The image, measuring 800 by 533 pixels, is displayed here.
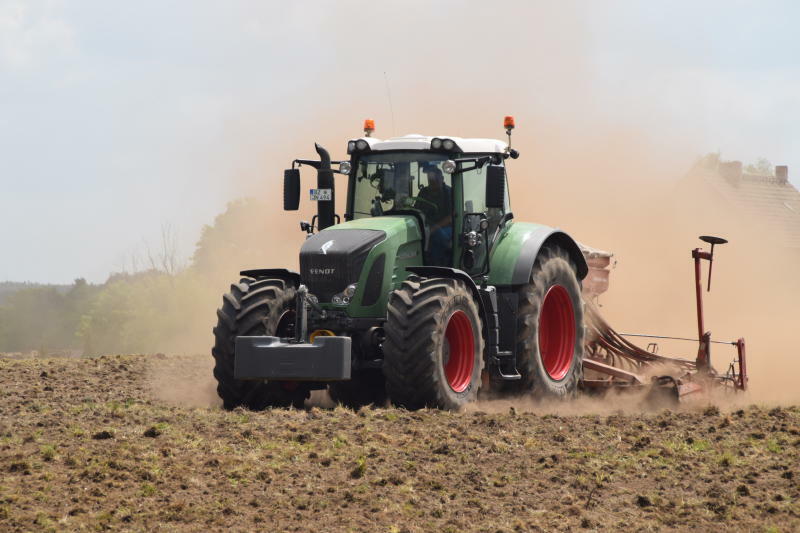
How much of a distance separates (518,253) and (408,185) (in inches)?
55.4

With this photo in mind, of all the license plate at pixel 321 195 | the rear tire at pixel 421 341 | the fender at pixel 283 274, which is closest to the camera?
the rear tire at pixel 421 341

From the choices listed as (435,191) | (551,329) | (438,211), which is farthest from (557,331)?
(435,191)

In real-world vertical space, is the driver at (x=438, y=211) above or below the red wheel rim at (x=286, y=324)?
above

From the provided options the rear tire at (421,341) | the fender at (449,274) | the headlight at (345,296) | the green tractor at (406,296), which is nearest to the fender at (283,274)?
the green tractor at (406,296)

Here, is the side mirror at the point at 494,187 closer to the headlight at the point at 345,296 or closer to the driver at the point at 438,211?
the driver at the point at 438,211

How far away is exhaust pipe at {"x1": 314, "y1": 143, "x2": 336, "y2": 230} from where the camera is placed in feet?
40.2

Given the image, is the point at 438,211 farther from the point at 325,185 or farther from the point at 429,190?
A: the point at 325,185

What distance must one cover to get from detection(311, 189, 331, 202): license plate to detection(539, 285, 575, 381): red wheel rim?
9.15ft

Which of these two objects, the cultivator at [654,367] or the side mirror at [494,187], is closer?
the side mirror at [494,187]

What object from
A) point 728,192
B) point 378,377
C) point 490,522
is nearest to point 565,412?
point 378,377

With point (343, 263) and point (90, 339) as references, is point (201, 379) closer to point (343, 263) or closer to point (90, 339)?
point (343, 263)

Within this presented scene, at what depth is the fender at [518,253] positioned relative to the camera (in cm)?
1213

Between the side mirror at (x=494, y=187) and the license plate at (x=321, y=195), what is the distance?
1832mm

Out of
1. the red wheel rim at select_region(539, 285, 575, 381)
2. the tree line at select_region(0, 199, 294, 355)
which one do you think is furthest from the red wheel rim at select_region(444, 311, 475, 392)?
the tree line at select_region(0, 199, 294, 355)
